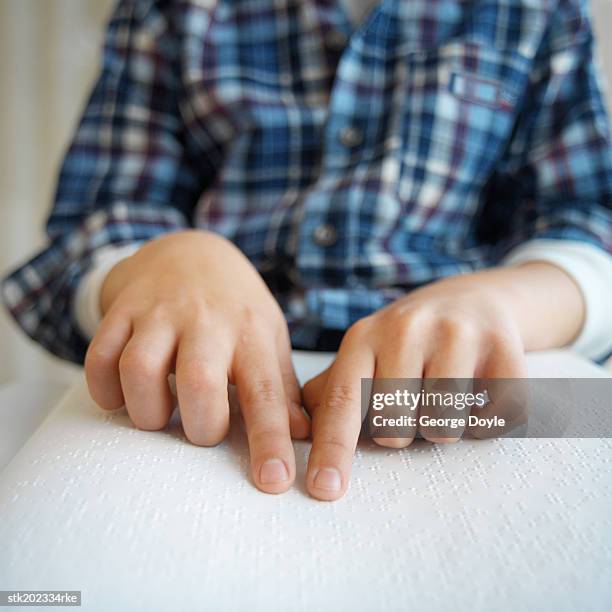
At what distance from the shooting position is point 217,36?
1.84 feet

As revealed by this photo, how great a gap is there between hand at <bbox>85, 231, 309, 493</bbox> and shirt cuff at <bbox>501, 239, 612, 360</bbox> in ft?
0.77

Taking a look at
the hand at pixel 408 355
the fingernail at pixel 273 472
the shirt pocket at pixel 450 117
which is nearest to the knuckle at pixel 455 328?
the hand at pixel 408 355

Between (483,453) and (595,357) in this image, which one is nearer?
(483,453)

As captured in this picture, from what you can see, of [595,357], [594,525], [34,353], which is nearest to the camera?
[594,525]

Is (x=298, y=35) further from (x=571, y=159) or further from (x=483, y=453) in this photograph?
(x=483, y=453)

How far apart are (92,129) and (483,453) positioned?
0.46m

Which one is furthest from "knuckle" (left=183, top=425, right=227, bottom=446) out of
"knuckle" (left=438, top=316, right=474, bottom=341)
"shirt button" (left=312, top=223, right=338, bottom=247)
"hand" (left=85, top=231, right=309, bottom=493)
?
"shirt button" (left=312, top=223, right=338, bottom=247)

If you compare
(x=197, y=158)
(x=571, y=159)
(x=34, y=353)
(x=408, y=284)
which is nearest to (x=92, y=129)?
(x=197, y=158)

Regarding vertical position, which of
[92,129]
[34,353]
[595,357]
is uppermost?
[92,129]

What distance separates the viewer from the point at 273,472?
0.28 m

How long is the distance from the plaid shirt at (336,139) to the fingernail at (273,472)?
0.75ft

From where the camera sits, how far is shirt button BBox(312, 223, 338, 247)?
1.70 ft

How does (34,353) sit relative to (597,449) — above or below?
below

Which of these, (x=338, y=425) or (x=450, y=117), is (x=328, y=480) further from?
(x=450, y=117)
